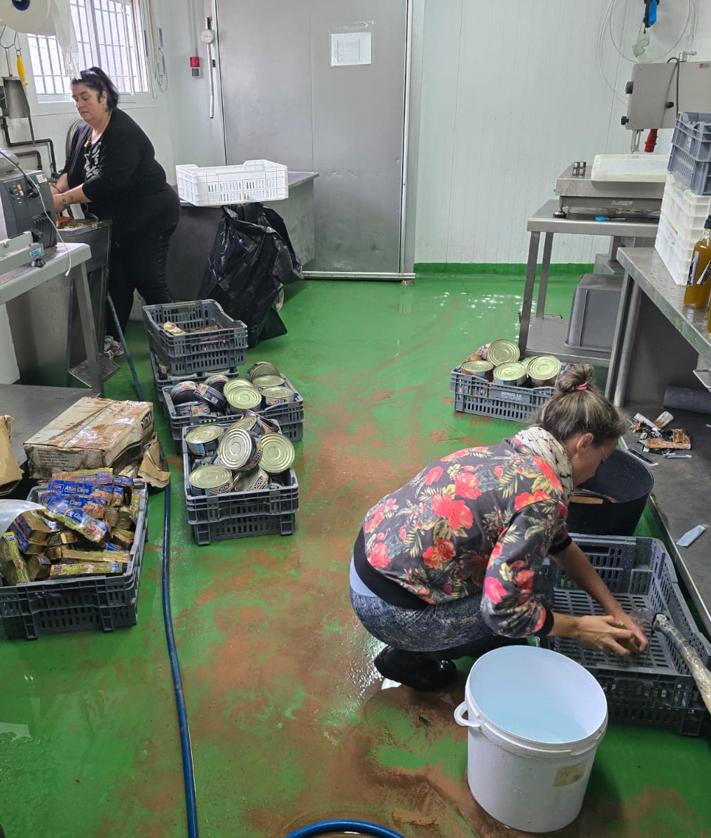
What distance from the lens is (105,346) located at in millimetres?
4137

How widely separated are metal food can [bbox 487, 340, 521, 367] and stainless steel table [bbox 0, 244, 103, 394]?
1.97 meters

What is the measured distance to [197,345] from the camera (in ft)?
11.3

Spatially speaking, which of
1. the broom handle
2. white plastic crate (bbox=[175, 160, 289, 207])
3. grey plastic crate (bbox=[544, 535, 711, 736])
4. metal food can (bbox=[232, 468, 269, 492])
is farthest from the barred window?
the broom handle

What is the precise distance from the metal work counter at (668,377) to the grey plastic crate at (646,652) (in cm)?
8

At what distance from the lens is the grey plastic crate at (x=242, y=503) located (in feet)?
8.18

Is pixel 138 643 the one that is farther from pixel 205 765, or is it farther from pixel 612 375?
pixel 612 375

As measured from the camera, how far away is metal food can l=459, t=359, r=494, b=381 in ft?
11.5

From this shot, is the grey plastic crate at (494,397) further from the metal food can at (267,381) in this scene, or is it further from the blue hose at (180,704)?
the blue hose at (180,704)

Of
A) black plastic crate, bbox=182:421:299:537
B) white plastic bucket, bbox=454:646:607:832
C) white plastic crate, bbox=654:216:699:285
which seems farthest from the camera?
black plastic crate, bbox=182:421:299:537

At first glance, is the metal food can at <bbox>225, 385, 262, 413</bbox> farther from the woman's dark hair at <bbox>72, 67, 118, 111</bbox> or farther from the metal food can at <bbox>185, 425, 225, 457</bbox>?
the woman's dark hair at <bbox>72, 67, 118, 111</bbox>

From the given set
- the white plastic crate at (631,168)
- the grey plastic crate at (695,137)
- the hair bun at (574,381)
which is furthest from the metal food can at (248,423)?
the white plastic crate at (631,168)

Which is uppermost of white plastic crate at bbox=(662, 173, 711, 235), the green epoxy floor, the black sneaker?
white plastic crate at bbox=(662, 173, 711, 235)

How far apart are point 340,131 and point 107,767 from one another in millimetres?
4846

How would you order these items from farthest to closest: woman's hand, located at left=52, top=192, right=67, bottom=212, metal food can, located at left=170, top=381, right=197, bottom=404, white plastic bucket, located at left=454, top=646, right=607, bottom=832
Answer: woman's hand, located at left=52, top=192, right=67, bottom=212
metal food can, located at left=170, top=381, right=197, bottom=404
white plastic bucket, located at left=454, top=646, right=607, bottom=832
